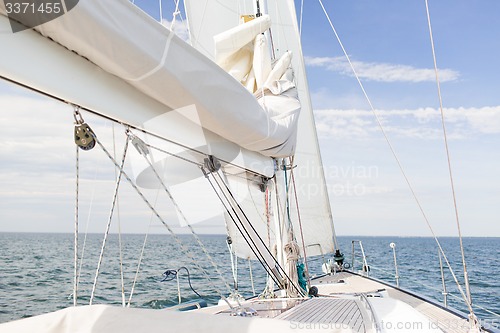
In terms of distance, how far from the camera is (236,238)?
703 cm

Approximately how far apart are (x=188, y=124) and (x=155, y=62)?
0.73 metres

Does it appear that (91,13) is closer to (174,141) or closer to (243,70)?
(174,141)

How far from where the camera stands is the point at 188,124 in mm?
2711

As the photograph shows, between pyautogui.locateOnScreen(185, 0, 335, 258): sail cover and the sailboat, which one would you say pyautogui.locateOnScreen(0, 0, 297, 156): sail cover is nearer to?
the sailboat

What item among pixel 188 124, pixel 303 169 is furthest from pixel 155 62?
pixel 303 169

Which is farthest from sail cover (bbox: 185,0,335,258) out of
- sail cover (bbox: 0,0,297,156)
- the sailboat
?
sail cover (bbox: 0,0,297,156)

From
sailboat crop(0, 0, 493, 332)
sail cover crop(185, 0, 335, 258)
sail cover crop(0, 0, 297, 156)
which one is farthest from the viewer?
sail cover crop(185, 0, 335, 258)

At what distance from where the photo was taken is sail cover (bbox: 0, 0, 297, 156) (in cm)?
170

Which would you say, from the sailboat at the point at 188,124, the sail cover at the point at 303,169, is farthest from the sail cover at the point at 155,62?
the sail cover at the point at 303,169

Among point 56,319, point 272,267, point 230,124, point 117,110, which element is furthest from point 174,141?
point 272,267

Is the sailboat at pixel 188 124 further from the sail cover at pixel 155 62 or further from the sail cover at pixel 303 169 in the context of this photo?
the sail cover at pixel 303 169

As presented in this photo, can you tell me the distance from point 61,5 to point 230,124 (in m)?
1.46

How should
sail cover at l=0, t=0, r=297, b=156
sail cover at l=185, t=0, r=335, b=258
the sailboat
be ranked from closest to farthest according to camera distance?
the sailboat
sail cover at l=0, t=0, r=297, b=156
sail cover at l=185, t=0, r=335, b=258

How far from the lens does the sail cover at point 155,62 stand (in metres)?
1.70
